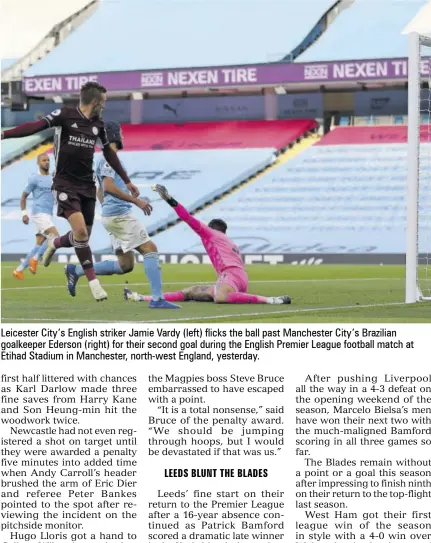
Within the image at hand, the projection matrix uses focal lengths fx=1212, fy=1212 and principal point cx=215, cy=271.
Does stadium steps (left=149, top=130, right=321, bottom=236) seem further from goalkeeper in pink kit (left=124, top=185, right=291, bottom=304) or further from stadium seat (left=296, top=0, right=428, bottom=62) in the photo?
goalkeeper in pink kit (left=124, top=185, right=291, bottom=304)

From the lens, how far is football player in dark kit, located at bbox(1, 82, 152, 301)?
531 inches

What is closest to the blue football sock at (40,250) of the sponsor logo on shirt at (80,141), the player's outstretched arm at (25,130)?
the sponsor logo on shirt at (80,141)

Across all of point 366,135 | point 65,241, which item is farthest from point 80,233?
point 366,135

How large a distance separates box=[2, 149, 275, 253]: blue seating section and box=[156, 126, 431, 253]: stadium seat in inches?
25.1

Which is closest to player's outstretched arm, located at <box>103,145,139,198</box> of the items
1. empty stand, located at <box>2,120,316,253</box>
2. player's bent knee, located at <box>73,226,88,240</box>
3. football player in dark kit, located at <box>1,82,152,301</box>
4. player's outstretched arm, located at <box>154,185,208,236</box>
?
football player in dark kit, located at <box>1,82,152,301</box>

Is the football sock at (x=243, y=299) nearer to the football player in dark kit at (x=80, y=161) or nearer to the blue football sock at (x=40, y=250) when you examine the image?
the football player in dark kit at (x=80, y=161)

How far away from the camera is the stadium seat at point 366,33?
1544 inches

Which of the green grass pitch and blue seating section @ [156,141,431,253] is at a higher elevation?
blue seating section @ [156,141,431,253]

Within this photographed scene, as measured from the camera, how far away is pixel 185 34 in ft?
149

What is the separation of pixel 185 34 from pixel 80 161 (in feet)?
107
